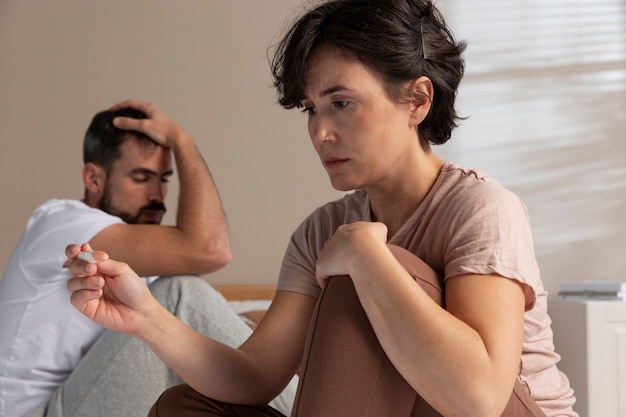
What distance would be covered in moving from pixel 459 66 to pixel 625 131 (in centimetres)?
212

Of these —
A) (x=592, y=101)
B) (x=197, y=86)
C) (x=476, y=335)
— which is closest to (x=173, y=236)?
(x=476, y=335)

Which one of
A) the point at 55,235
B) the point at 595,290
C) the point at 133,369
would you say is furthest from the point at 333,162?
the point at 595,290

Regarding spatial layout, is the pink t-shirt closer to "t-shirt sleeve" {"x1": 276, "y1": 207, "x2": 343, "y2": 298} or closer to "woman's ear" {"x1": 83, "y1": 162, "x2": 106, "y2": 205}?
"t-shirt sleeve" {"x1": 276, "y1": 207, "x2": 343, "y2": 298}

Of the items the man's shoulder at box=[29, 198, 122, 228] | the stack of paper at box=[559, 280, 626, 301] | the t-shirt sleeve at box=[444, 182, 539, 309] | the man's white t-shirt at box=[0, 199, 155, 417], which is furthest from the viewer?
the stack of paper at box=[559, 280, 626, 301]

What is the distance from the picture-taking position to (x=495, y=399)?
1036 mm

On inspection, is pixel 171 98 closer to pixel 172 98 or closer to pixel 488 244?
pixel 172 98

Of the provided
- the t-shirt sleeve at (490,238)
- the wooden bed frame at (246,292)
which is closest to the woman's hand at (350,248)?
the t-shirt sleeve at (490,238)

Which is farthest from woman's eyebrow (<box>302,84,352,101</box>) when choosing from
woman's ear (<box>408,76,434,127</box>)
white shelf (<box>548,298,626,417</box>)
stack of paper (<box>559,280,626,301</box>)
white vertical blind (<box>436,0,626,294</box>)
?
white vertical blind (<box>436,0,626,294</box>)

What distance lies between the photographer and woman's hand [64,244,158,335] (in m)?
1.20

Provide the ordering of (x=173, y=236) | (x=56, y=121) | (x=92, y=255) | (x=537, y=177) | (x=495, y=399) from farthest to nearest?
(x=537, y=177), (x=56, y=121), (x=173, y=236), (x=92, y=255), (x=495, y=399)

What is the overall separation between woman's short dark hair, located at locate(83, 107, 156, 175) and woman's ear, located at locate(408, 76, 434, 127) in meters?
0.98

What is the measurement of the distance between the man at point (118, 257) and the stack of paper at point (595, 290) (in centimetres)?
121

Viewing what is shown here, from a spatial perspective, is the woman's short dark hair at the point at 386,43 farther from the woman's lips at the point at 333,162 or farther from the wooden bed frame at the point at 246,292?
the wooden bed frame at the point at 246,292

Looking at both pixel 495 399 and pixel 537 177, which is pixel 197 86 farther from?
pixel 495 399
